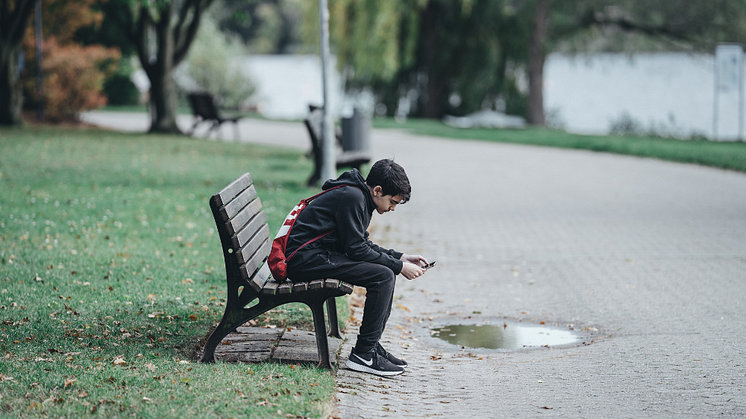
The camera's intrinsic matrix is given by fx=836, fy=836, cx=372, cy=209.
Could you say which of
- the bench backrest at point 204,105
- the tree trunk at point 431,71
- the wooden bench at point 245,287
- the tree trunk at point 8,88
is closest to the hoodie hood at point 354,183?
the wooden bench at point 245,287

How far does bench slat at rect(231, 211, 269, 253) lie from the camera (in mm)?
4641

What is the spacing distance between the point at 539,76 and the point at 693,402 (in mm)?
24367

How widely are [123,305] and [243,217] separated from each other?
146 centimetres

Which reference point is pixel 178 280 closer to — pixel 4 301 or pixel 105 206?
pixel 4 301

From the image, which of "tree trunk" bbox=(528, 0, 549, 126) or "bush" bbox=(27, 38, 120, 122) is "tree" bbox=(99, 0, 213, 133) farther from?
"tree trunk" bbox=(528, 0, 549, 126)

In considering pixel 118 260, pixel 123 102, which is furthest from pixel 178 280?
pixel 123 102

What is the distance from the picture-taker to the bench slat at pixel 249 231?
15.2ft

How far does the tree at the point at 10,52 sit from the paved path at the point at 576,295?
12.6m

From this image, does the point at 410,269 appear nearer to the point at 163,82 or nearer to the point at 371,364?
the point at 371,364

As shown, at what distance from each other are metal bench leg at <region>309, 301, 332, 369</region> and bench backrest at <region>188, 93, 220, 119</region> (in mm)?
16460

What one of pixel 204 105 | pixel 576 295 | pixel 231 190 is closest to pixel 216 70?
pixel 204 105

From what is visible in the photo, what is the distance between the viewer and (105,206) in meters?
10.0

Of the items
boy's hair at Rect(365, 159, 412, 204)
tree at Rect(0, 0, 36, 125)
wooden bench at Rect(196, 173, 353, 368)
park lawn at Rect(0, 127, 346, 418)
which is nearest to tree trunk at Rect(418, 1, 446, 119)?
tree at Rect(0, 0, 36, 125)

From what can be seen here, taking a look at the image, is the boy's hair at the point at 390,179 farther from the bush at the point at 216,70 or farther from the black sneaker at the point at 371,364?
the bush at the point at 216,70
